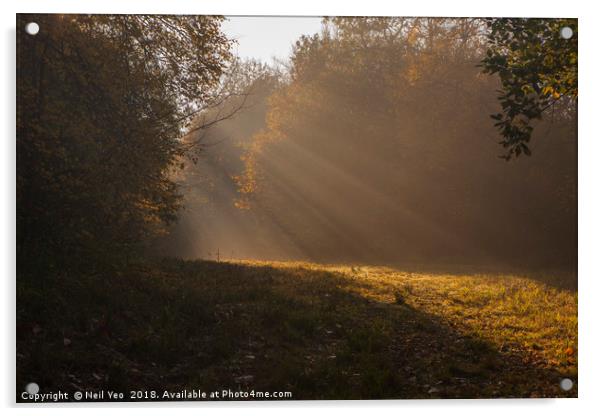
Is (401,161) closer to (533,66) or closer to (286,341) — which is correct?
(533,66)

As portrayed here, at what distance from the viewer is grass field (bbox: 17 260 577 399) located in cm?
774

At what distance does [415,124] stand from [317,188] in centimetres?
385

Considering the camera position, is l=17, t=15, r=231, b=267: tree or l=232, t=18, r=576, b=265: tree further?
l=232, t=18, r=576, b=265: tree

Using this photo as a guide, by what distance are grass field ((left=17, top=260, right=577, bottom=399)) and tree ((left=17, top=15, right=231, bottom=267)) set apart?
0.88 m

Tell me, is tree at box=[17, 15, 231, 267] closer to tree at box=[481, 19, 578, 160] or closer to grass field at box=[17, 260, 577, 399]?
grass field at box=[17, 260, 577, 399]

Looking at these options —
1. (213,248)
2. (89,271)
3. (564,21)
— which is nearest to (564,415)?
(564,21)

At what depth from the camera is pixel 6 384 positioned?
25.4 feet

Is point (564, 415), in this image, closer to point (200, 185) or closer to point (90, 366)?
point (90, 366)

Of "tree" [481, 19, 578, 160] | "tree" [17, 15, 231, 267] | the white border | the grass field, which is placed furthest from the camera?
"tree" [481, 19, 578, 160]

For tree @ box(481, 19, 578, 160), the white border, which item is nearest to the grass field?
the white border
